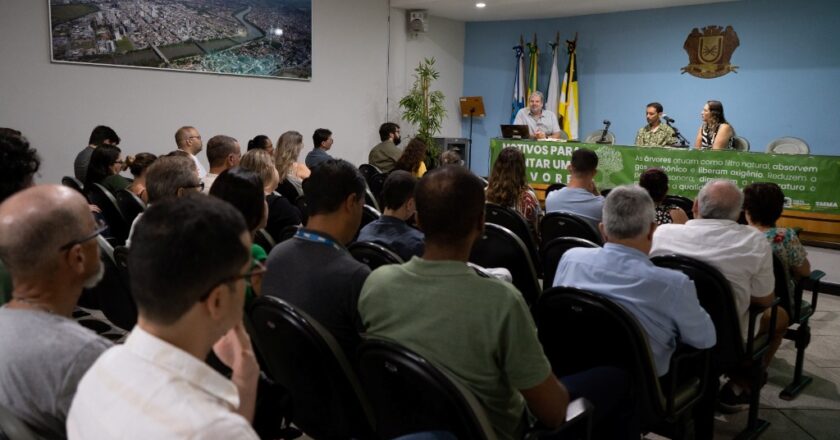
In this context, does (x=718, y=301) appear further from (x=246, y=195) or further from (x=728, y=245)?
(x=246, y=195)

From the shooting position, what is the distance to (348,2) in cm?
949

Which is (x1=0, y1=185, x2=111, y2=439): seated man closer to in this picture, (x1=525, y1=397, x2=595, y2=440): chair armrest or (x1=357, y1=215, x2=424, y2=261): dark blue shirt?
(x1=525, y1=397, x2=595, y2=440): chair armrest

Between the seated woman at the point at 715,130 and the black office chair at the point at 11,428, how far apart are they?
23.0ft

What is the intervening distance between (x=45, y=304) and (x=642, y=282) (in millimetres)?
1738

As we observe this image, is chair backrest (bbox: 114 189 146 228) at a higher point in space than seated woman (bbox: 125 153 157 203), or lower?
lower

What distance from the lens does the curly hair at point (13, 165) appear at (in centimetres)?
244

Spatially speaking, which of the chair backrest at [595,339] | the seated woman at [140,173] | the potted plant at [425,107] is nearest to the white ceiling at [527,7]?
the potted plant at [425,107]

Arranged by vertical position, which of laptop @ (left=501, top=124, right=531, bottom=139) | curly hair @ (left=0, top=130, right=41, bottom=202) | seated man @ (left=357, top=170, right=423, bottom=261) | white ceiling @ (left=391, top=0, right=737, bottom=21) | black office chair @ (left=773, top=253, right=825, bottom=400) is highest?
white ceiling @ (left=391, top=0, right=737, bottom=21)

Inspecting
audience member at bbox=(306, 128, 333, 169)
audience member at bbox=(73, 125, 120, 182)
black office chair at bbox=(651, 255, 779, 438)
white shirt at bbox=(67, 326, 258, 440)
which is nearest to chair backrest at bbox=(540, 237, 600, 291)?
black office chair at bbox=(651, 255, 779, 438)

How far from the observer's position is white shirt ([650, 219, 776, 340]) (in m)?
2.62

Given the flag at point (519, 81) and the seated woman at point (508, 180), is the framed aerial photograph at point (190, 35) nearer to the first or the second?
the flag at point (519, 81)

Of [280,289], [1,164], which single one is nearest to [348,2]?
[1,164]

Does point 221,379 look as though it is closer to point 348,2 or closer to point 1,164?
point 1,164

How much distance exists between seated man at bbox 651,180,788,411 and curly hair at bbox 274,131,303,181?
3.68 m
